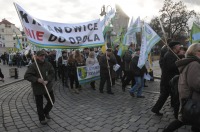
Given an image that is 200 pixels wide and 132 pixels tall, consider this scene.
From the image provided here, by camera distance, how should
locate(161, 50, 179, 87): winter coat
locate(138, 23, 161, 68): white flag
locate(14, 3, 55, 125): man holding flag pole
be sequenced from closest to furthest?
1. locate(14, 3, 55, 125): man holding flag pole
2. locate(161, 50, 179, 87): winter coat
3. locate(138, 23, 161, 68): white flag

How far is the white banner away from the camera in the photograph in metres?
5.05

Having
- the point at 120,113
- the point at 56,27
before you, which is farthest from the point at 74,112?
the point at 56,27

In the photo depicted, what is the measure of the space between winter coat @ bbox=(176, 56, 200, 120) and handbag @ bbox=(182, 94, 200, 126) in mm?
107

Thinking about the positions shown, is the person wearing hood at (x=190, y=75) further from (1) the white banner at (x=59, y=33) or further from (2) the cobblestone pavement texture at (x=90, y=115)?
(1) the white banner at (x=59, y=33)

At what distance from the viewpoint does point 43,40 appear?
5.36 m

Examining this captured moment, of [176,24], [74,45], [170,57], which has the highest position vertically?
[176,24]

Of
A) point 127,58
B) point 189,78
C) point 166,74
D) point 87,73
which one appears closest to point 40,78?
point 166,74

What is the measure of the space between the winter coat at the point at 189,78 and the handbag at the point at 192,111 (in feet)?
0.35

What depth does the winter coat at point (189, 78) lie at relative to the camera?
116 inches

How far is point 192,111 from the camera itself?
2934 mm

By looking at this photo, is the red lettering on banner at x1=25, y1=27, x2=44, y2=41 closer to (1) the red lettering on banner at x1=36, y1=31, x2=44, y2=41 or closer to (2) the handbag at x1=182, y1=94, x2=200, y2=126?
(1) the red lettering on banner at x1=36, y1=31, x2=44, y2=41

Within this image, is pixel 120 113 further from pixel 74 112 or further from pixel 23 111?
pixel 23 111

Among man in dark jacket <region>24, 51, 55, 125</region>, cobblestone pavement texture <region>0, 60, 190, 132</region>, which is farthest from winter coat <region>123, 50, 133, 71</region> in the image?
man in dark jacket <region>24, 51, 55, 125</region>

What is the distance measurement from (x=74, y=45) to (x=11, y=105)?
2959 mm
